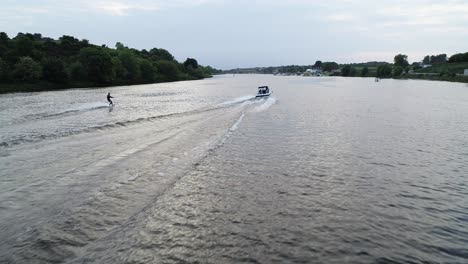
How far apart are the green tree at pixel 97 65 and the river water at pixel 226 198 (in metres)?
93.3

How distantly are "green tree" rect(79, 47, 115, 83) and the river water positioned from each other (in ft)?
306

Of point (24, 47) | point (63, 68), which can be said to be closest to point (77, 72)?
point (63, 68)

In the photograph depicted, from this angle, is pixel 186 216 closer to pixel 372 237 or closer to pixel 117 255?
pixel 117 255

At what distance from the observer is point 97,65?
113m

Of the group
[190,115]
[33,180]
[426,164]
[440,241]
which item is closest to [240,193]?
[440,241]

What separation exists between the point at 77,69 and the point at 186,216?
114 metres

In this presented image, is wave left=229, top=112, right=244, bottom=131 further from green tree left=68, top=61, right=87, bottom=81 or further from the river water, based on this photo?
green tree left=68, top=61, right=87, bottom=81

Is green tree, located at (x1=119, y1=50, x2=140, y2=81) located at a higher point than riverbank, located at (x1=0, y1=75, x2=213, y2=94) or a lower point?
higher

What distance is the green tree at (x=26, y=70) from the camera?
89012 millimetres

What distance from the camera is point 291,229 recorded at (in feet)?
39.3

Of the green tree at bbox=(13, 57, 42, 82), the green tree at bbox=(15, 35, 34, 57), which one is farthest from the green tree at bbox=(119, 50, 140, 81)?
the green tree at bbox=(13, 57, 42, 82)

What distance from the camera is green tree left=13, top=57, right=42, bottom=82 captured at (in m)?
89.0

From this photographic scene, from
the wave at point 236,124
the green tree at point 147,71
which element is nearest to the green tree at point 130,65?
the green tree at point 147,71

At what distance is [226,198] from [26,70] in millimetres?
97937
